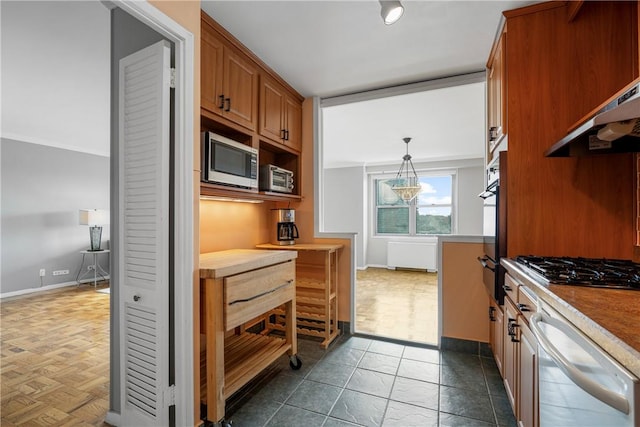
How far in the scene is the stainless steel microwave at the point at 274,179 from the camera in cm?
249

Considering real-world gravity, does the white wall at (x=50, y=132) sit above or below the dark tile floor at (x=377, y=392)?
above

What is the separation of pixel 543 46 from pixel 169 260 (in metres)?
2.33

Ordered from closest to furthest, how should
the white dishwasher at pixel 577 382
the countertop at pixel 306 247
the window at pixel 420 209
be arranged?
1. the white dishwasher at pixel 577 382
2. the countertop at pixel 306 247
3. the window at pixel 420 209

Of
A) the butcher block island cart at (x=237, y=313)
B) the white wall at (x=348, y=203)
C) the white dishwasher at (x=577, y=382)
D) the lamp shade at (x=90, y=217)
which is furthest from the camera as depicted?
the white wall at (x=348, y=203)

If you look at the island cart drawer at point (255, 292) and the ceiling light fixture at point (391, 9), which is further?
the island cart drawer at point (255, 292)

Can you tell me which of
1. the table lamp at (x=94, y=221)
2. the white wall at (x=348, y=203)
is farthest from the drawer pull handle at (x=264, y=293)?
the white wall at (x=348, y=203)

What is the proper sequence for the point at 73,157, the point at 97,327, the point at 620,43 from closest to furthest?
the point at 620,43 → the point at 97,327 → the point at 73,157

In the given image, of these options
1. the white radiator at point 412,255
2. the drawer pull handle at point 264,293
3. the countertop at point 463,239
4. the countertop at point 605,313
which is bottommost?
the white radiator at point 412,255

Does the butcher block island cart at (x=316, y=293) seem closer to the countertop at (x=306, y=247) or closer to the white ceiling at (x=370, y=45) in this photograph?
the countertop at (x=306, y=247)

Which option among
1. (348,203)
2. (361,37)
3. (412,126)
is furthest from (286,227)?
(348,203)

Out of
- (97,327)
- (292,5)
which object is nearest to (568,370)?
(292,5)

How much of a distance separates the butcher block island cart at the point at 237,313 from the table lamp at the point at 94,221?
4.07 metres

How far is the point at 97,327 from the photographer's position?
10.2ft

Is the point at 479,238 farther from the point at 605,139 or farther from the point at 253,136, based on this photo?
the point at 253,136
